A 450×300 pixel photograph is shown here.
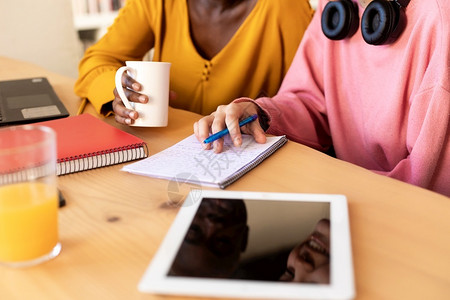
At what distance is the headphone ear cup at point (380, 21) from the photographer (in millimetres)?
873

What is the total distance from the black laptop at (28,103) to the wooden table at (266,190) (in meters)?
0.32

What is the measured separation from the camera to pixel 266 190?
0.68 metres

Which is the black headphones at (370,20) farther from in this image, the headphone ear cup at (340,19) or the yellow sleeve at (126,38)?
the yellow sleeve at (126,38)

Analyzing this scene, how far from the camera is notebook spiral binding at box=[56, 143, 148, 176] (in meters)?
0.74

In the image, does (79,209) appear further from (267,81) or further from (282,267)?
(267,81)

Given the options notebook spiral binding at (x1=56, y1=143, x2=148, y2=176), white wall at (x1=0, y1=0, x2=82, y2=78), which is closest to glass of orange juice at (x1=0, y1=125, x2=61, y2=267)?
notebook spiral binding at (x1=56, y1=143, x2=148, y2=176)

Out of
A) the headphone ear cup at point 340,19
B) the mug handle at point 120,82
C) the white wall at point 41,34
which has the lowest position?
the white wall at point 41,34

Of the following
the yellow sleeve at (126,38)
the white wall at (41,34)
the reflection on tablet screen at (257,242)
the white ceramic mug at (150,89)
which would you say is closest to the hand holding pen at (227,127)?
the white ceramic mug at (150,89)

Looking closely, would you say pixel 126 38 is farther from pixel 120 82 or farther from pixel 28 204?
pixel 28 204

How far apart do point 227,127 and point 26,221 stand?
1.39 ft

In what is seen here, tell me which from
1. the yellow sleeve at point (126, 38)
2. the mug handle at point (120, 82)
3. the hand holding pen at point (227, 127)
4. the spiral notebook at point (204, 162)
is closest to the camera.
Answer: the spiral notebook at point (204, 162)

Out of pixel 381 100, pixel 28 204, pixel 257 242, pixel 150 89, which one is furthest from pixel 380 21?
pixel 28 204

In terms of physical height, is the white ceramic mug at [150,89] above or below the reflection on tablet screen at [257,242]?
above

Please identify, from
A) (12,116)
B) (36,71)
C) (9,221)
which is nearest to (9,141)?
(9,221)
